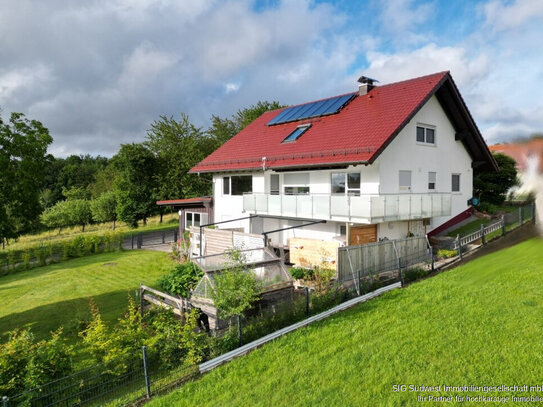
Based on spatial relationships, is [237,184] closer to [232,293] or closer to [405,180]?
[405,180]

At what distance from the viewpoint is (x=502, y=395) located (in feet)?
18.0

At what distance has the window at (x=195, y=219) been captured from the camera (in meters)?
26.7

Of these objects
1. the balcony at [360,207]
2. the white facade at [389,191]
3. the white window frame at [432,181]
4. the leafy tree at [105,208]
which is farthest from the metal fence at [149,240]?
the white window frame at [432,181]

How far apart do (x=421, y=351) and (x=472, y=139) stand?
707 inches

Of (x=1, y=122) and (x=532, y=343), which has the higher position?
(x=1, y=122)

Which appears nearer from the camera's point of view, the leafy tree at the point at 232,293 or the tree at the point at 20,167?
the leafy tree at the point at 232,293

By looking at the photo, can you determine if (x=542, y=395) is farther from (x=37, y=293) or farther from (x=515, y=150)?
(x=37, y=293)

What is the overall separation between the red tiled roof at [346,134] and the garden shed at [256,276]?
252 inches

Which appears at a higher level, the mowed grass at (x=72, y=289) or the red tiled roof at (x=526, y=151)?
the red tiled roof at (x=526, y=151)

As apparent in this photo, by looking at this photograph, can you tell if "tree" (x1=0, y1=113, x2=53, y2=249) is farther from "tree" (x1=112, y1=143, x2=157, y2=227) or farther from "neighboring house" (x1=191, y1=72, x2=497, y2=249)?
"tree" (x1=112, y1=143, x2=157, y2=227)

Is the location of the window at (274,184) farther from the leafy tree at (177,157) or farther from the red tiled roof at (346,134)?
the leafy tree at (177,157)

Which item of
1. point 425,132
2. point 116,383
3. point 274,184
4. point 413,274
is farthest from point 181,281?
point 425,132

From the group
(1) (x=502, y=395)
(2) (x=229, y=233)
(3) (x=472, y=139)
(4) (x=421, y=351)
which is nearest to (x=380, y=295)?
(4) (x=421, y=351)

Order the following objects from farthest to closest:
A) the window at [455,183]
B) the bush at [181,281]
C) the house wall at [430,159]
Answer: the window at [455,183]
the house wall at [430,159]
the bush at [181,281]
